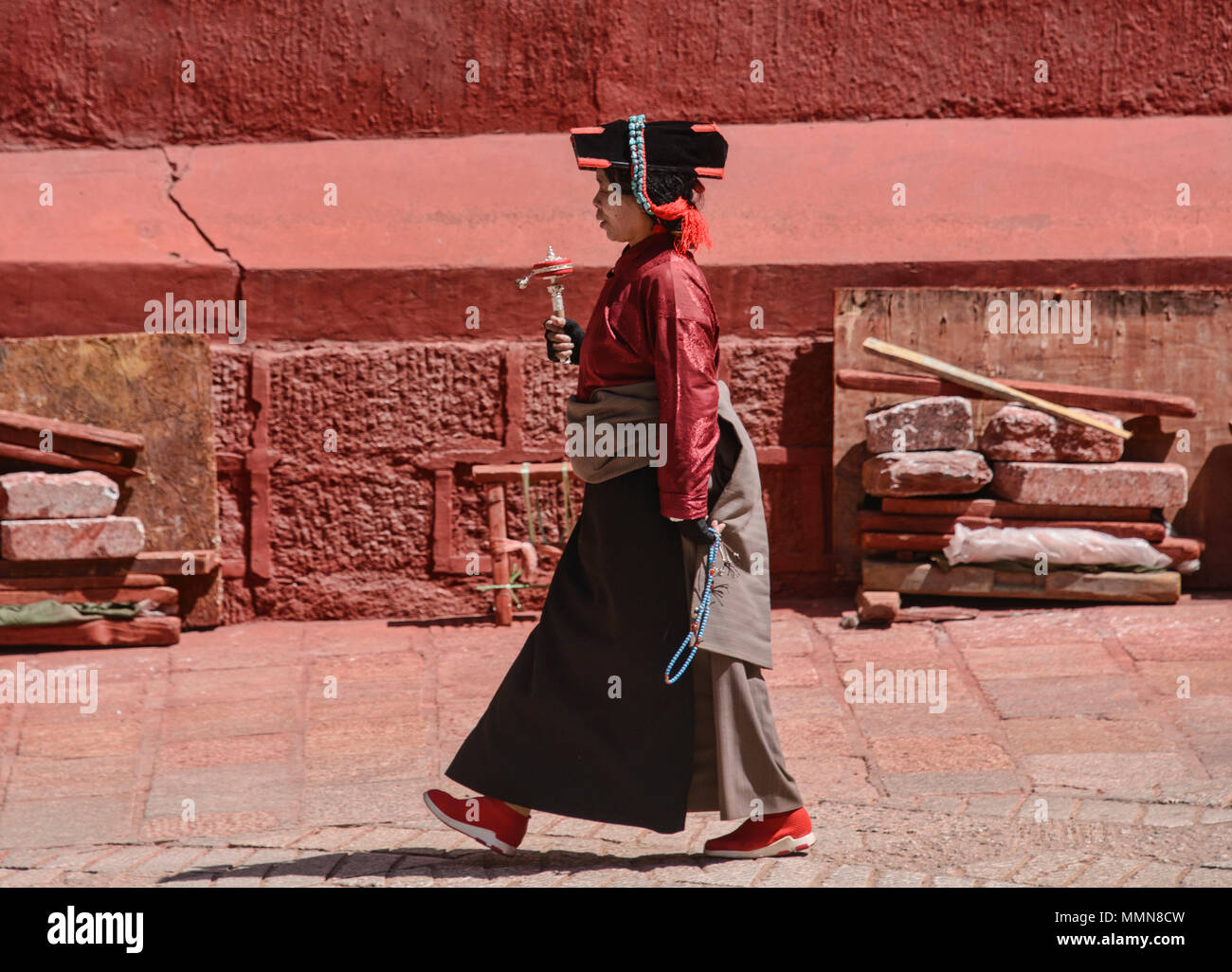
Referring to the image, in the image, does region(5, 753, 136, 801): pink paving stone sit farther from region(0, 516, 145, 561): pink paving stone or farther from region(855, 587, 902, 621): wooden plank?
region(855, 587, 902, 621): wooden plank

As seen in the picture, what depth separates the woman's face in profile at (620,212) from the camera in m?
3.67

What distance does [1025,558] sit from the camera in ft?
20.1

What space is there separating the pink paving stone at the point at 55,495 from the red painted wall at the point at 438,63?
192 cm

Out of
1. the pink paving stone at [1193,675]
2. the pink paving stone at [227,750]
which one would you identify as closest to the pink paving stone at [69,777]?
the pink paving stone at [227,750]

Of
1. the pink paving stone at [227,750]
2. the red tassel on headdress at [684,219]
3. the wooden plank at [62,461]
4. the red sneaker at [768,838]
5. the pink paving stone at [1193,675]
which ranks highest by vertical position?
the red tassel on headdress at [684,219]

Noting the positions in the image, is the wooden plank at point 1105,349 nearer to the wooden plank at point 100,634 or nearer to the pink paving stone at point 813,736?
the pink paving stone at point 813,736

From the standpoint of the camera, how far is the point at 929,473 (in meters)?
6.12

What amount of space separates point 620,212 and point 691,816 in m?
1.70

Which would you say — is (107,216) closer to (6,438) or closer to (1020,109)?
(6,438)

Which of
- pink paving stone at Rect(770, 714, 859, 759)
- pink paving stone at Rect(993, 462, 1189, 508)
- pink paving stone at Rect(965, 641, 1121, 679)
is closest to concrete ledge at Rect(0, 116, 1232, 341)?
pink paving stone at Rect(993, 462, 1189, 508)

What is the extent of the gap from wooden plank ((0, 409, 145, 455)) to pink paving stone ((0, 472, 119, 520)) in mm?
141

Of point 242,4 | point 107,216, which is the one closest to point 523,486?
point 107,216

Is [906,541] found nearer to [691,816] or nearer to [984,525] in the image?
[984,525]

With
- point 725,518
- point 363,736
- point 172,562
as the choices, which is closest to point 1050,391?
point 725,518
